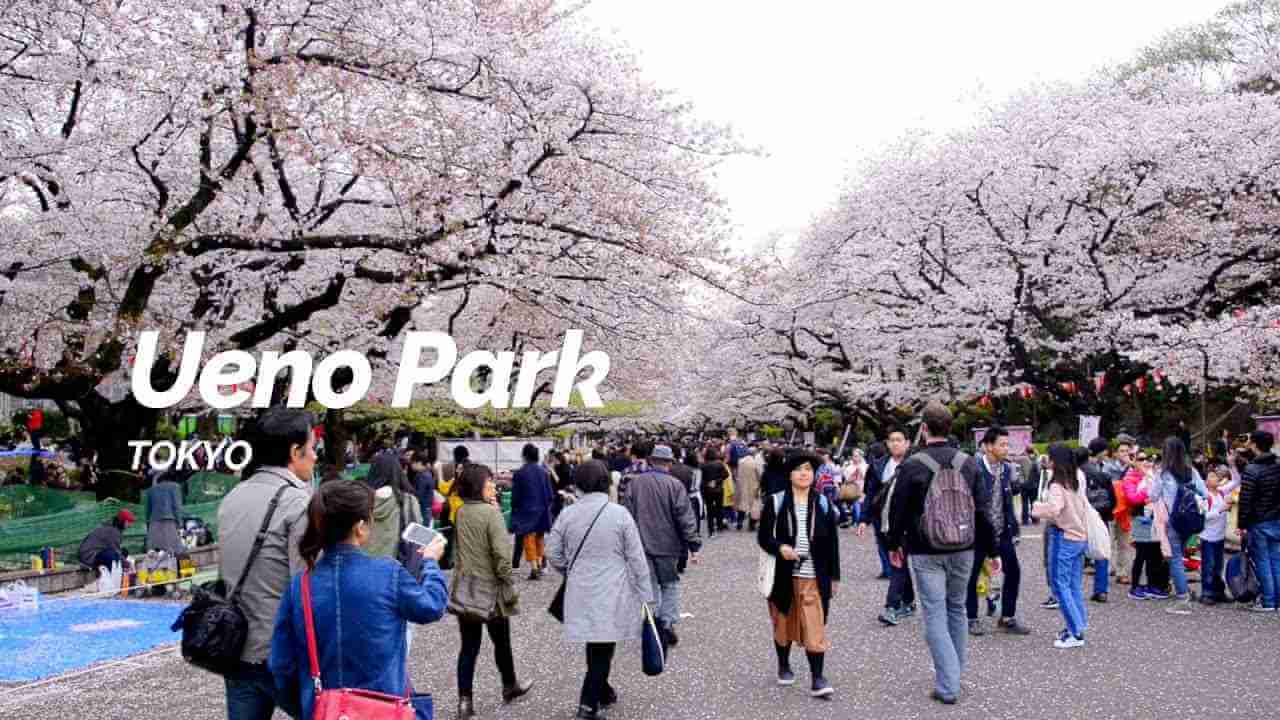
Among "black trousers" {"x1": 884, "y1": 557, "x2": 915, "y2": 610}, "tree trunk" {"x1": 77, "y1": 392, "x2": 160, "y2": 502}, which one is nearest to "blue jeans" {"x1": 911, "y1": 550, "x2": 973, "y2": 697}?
"black trousers" {"x1": 884, "y1": 557, "x2": 915, "y2": 610}

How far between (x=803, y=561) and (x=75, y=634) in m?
6.53

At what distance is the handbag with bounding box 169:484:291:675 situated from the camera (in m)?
3.45

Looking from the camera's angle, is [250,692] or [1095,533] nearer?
[250,692]

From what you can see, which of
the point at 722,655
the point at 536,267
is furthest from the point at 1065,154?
the point at 722,655

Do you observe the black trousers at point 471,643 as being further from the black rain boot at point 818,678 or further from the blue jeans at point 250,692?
the blue jeans at point 250,692

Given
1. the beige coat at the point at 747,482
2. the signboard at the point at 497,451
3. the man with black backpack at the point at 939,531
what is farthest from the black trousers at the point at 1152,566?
the signboard at the point at 497,451

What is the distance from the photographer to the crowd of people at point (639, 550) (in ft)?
10.5

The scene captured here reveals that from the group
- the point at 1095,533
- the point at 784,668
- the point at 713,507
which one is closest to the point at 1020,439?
the point at 713,507

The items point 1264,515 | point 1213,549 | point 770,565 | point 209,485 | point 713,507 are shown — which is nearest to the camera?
point 770,565

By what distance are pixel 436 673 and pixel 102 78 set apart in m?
8.63

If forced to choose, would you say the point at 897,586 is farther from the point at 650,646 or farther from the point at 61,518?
the point at 61,518

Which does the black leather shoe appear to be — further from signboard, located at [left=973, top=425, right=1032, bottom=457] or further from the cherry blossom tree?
signboard, located at [left=973, top=425, right=1032, bottom=457]

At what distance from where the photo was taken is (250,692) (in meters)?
3.62

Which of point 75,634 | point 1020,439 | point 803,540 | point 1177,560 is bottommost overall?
point 75,634
